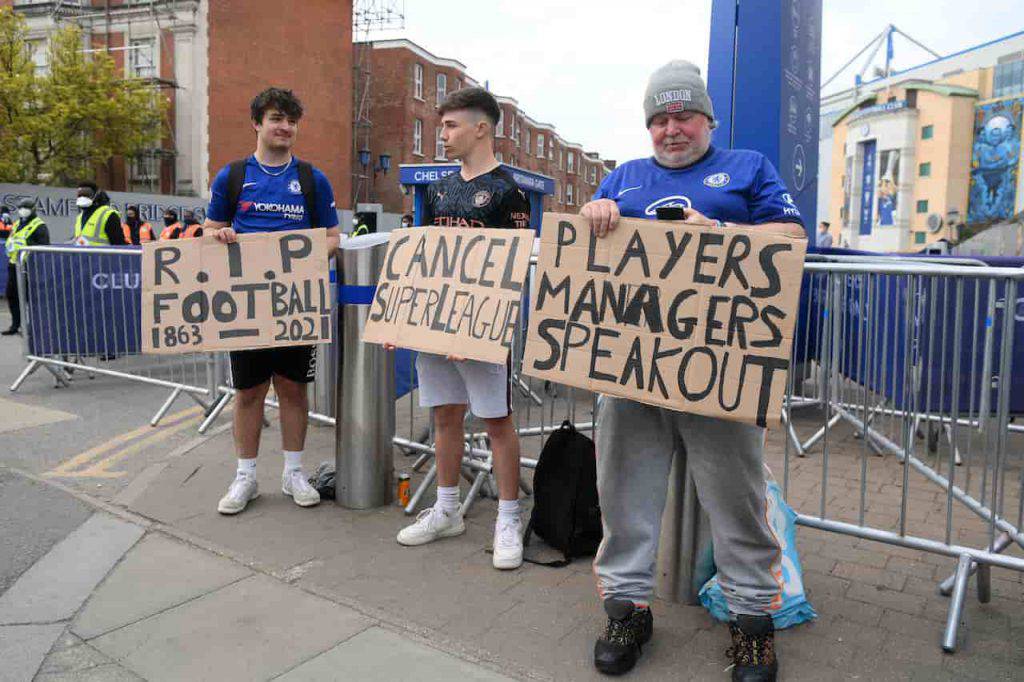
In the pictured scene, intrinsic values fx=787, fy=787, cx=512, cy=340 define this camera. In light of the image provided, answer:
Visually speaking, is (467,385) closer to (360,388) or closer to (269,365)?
(360,388)

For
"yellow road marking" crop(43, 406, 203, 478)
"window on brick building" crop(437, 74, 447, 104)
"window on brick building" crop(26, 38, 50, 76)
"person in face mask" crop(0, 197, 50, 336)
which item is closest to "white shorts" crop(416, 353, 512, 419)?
"yellow road marking" crop(43, 406, 203, 478)

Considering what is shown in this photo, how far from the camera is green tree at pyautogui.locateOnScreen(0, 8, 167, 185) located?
100ft

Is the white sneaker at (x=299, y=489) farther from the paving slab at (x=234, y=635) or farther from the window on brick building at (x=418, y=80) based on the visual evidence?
the window on brick building at (x=418, y=80)

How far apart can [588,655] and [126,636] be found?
1.73m

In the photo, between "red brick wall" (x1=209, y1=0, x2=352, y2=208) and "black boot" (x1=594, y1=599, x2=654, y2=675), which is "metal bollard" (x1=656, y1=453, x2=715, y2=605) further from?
"red brick wall" (x1=209, y1=0, x2=352, y2=208)

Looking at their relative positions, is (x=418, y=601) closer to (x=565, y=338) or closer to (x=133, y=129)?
(x=565, y=338)

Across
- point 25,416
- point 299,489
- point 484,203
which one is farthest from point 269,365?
point 25,416

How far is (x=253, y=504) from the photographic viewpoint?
446 cm

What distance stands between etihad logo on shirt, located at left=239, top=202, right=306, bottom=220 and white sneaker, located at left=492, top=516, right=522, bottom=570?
2.01 meters

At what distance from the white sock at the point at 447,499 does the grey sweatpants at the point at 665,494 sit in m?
1.20

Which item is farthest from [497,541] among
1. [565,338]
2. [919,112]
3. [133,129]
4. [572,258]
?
[919,112]

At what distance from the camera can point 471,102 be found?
12.0 ft

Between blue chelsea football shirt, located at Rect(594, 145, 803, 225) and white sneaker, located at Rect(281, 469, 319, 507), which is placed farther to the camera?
white sneaker, located at Rect(281, 469, 319, 507)

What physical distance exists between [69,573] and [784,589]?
3085 mm
